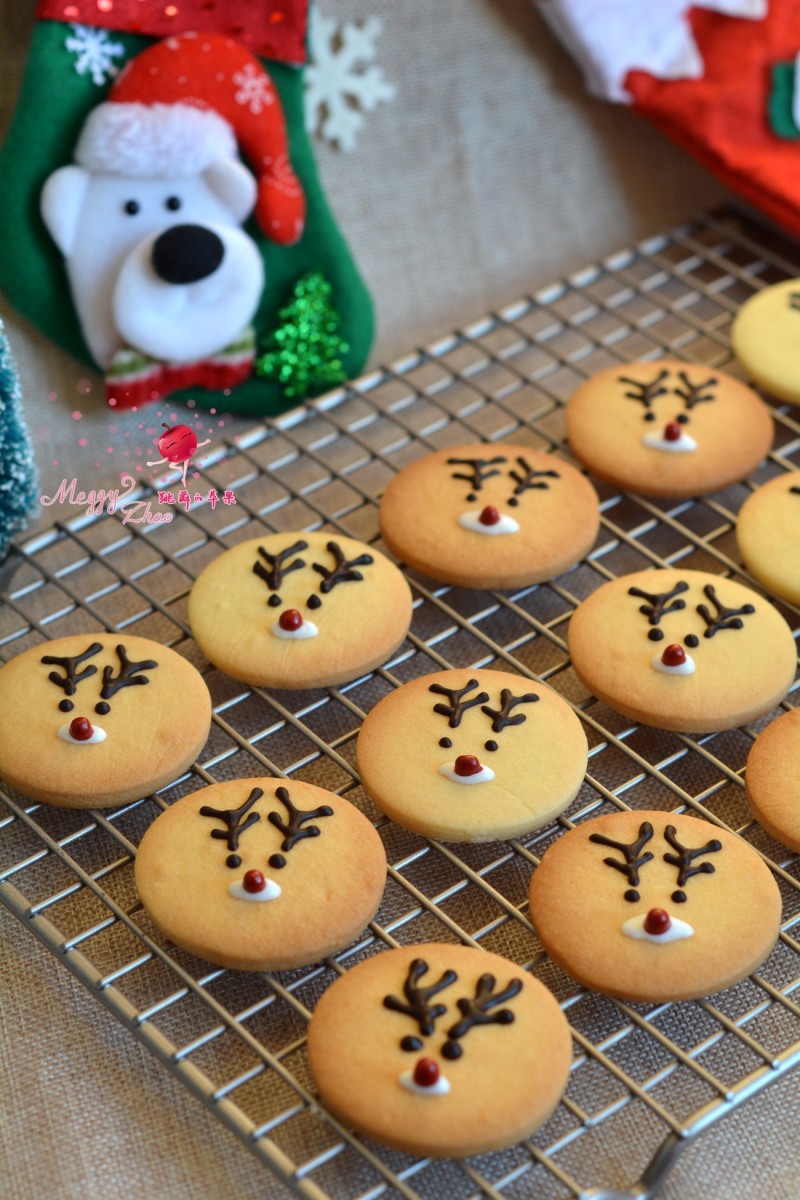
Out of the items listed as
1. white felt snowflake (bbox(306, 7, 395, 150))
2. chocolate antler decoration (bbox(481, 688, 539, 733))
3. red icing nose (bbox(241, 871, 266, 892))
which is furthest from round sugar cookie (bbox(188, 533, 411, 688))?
white felt snowflake (bbox(306, 7, 395, 150))

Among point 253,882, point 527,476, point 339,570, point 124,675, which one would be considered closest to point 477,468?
point 527,476

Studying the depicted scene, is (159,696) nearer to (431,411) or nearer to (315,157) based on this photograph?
(431,411)

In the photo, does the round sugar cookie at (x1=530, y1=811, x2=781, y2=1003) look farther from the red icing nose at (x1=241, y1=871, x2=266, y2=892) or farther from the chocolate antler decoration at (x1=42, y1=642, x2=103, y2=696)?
the chocolate antler decoration at (x1=42, y1=642, x2=103, y2=696)

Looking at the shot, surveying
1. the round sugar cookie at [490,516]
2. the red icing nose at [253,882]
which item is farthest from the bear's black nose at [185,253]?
the red icing nose at [253,882]

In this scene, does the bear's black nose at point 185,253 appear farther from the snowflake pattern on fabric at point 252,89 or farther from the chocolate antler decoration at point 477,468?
the chocolate antler decoration at point 477,468

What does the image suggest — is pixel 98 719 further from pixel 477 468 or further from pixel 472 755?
pixel 477 468

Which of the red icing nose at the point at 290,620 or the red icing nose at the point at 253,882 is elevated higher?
the red icing nose at the point at 290,620
